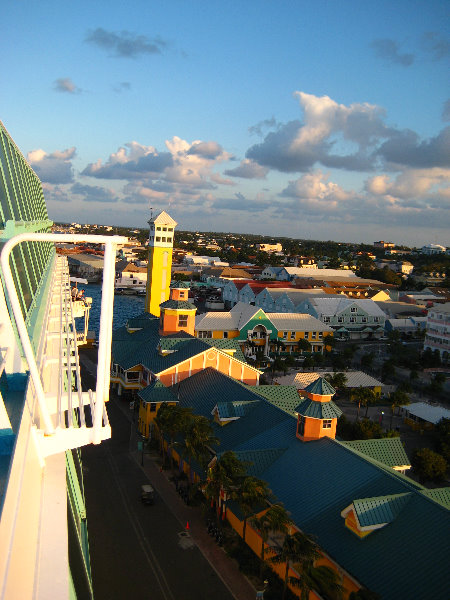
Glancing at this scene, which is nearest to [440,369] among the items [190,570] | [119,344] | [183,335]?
[183,335]

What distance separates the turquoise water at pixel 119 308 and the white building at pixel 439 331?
138ft

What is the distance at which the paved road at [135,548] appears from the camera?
17234mm

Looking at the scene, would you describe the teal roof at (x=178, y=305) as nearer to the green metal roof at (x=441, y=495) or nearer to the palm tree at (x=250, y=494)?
the palm tree at (x=250, y=494)

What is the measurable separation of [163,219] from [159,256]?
3886 millimetres

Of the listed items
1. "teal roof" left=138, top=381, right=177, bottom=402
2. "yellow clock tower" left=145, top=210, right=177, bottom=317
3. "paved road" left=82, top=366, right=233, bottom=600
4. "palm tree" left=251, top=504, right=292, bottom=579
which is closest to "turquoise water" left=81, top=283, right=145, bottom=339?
"yellow clock tower" left=145, top=210, right=177, bottom=317

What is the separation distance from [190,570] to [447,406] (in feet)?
97.9

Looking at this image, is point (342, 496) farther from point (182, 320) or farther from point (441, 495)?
point (182, 320)

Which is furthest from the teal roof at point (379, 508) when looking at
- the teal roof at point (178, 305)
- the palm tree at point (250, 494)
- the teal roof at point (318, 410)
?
the teal roof at point (178, 305)

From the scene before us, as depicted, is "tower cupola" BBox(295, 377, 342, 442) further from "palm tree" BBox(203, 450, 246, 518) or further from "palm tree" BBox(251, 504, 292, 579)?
"palm tree" BBox(251, 504, 292, 579)

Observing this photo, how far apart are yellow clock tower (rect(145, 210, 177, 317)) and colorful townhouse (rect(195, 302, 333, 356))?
303 inches

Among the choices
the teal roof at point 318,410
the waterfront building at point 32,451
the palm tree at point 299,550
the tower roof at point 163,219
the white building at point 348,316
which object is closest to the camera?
the waterfront building at point 32,451

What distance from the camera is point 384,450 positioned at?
920 inches

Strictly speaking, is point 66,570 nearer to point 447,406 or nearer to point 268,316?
point 447,406

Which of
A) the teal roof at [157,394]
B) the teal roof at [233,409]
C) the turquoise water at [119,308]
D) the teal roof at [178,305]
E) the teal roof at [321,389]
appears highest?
the teal roof at [178,305]
